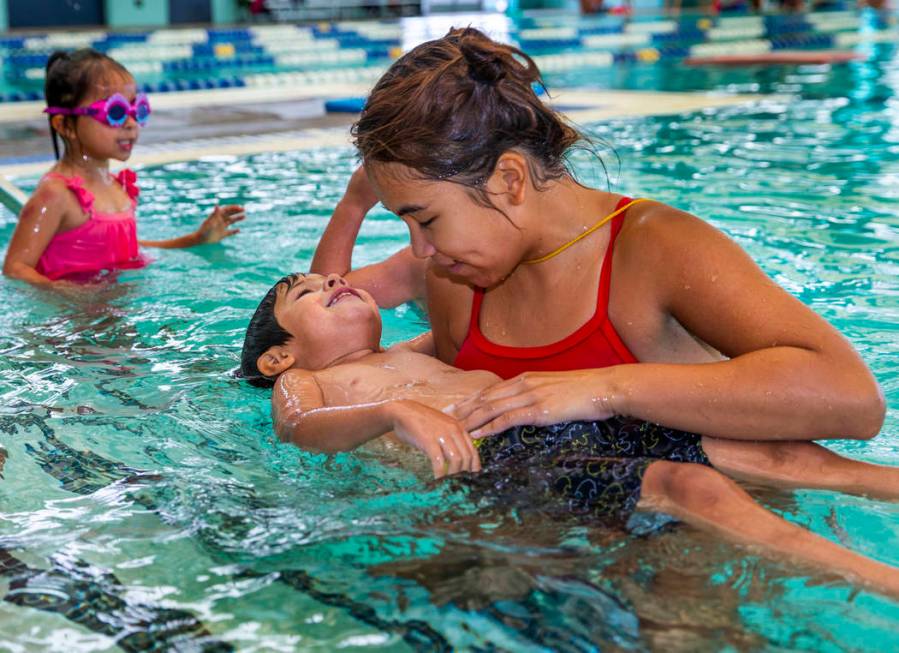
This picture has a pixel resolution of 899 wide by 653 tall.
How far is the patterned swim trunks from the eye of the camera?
2543 millimetres

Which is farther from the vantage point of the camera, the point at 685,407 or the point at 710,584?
the point at 685,407

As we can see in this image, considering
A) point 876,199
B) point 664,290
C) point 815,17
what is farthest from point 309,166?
point 815,17

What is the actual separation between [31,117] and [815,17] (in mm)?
20749

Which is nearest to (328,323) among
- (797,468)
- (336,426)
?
(336,426)

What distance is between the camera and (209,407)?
3.70 meters

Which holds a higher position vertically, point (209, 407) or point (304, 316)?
point (304, 316)

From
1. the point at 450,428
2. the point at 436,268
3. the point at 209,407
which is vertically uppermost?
the point at 436,268

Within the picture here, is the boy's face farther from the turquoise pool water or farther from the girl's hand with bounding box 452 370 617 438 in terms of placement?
the girl's hand with bounding box 452 370 617 438

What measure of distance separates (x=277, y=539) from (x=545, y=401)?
0.74 m

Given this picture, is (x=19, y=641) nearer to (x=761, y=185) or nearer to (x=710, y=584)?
(x=710, y=584)

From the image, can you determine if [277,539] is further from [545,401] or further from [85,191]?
[85,191]

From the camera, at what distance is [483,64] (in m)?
2.59

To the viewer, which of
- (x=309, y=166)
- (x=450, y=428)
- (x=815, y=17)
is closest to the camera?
(x=450, y=428)

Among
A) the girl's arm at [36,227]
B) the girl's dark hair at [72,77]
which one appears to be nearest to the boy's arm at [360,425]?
the girl's arm at [36,227]
